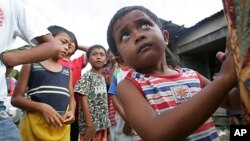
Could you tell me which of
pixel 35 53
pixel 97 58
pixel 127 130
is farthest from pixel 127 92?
pixel 97 58

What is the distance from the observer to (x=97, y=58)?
390cm

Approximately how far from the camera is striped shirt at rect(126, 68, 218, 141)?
118 cm

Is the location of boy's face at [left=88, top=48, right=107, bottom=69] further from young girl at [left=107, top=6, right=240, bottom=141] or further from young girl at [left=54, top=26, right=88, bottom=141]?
young girl at [left=107, top=6, right=240, bottom=141]

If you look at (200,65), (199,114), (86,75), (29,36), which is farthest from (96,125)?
(200,65)

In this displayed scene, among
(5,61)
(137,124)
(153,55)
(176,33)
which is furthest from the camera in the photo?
(176,33)

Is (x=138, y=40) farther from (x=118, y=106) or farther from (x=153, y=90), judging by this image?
(x=118, y=106)

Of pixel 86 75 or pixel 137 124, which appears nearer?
pixel 137 124

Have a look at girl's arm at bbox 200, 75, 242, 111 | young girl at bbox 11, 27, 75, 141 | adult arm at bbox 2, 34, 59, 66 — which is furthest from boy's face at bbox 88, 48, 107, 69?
girl's arm at bbox 200, 75, 242, 111

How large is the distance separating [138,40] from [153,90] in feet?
0.73

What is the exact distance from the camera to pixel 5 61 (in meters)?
1.62

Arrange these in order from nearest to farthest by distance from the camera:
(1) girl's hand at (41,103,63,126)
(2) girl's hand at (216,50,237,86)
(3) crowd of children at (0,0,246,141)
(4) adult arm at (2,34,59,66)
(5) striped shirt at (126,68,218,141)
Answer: (2) girl's hand at (216,50,237,86), (3) crowd of children at (0,0,246,141), (5) striped shirt at (126,68,218,141), (4) adult arm at (2,34,59,66), (1) girl's hand at (41,103,63,126)

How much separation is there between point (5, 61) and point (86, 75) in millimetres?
2015

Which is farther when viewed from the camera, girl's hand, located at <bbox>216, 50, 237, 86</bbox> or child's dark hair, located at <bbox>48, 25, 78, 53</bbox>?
child's dark hair, located at <bbox>48, 25, 78, 53</bbox>

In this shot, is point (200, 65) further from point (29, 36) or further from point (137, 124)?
point (137, 124)
